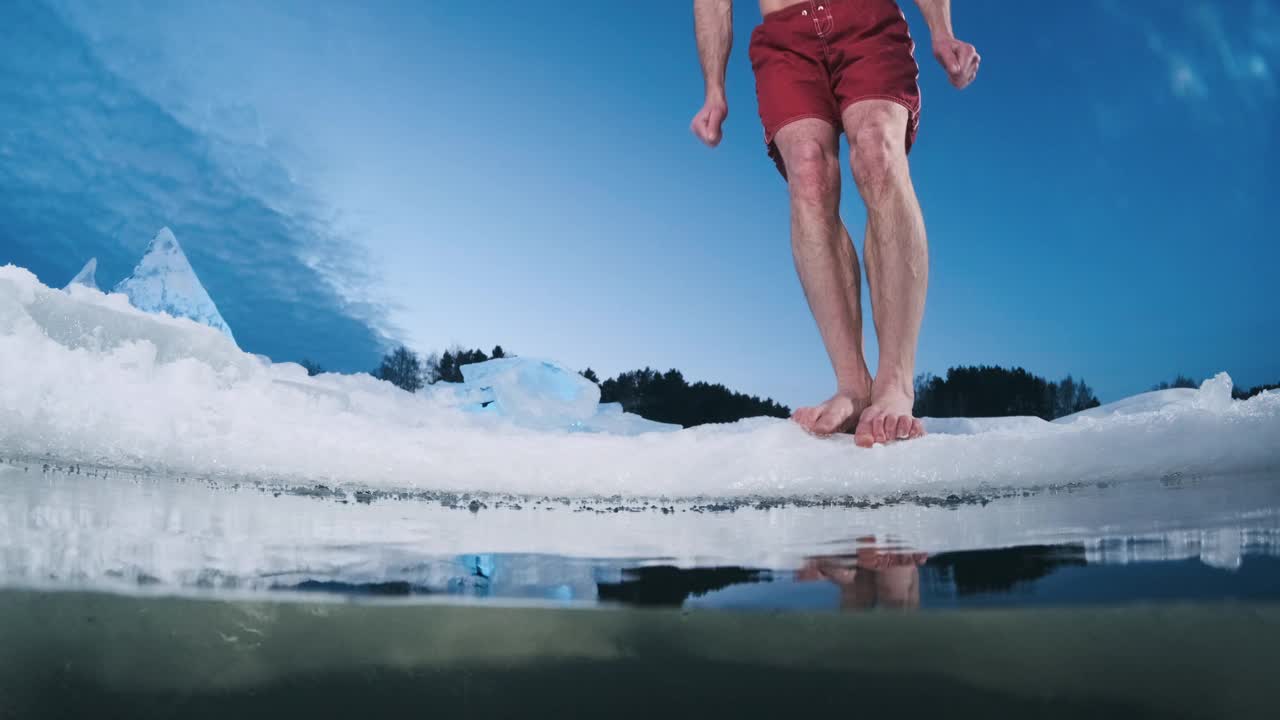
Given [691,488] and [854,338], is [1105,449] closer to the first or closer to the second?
[854,338]

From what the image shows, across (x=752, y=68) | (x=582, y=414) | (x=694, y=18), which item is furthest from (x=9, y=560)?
(x=582, y=414)

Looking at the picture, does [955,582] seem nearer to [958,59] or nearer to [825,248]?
[825,248]

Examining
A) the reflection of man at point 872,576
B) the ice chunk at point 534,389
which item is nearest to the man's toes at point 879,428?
the reflection of man at point 872,576

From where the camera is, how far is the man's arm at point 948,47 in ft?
8.30

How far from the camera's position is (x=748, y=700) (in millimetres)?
753

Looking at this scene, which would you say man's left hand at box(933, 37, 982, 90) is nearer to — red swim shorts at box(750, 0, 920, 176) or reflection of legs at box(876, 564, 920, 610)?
red swim shorts at box(750, 0, 920, 176)

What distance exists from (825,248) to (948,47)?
0.79 metres

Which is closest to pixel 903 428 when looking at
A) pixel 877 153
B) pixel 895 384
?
pixel 895 384

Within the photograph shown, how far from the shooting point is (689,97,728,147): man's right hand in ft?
9.32

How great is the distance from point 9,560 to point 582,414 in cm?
405

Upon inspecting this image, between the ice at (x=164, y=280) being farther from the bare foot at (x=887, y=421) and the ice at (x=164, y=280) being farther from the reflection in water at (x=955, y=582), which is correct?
the reflection in water at (x=955, y=582)

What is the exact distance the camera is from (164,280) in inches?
230

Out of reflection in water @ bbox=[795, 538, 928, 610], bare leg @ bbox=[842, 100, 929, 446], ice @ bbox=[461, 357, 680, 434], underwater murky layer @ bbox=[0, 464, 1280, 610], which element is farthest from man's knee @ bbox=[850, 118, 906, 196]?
ice @ bbox=[461, 357, 680, 434]

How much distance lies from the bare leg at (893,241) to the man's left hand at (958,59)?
273 mm
